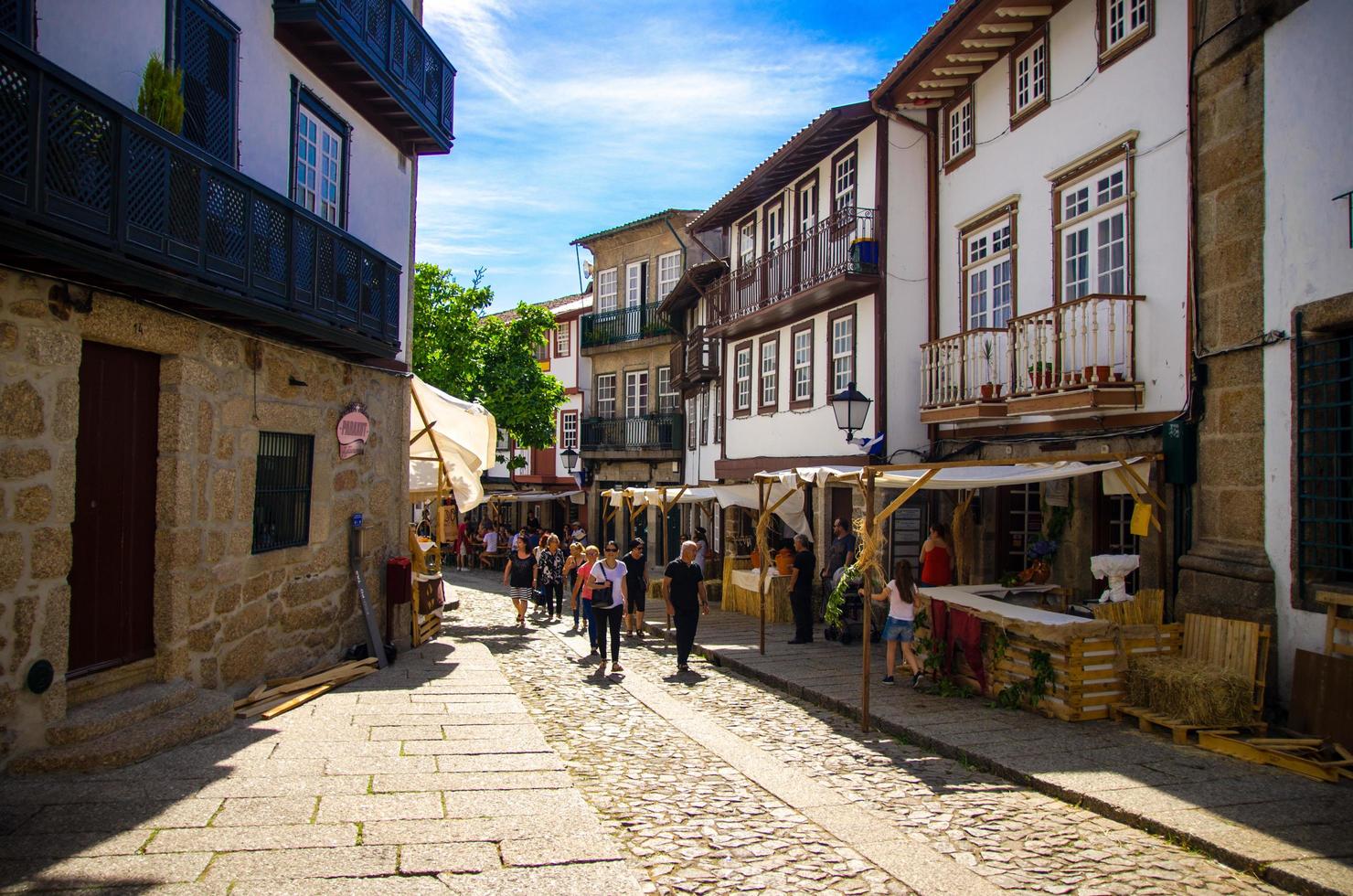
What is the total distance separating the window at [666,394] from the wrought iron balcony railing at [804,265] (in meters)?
7.87

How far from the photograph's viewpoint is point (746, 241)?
74.8 feet

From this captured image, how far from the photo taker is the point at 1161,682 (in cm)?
823

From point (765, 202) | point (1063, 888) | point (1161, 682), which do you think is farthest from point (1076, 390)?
point (765, 202)

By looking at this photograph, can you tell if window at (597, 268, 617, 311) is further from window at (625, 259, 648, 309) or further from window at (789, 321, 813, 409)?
window at (789, 321, 813, 409)

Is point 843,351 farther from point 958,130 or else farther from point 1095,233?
point 1095,233

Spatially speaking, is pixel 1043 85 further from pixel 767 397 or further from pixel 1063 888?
pixel 1063 888

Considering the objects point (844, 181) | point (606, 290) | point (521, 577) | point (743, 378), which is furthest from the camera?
point (606, 290)

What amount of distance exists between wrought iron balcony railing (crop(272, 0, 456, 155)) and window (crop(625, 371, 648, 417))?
1943 centimetres

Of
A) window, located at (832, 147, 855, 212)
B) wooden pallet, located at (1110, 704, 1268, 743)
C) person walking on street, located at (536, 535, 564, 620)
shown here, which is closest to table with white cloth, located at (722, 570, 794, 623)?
person walking on street, located at (536, 535, 564, 620)

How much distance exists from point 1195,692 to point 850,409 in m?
7.68

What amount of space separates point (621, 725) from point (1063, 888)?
458 centimetres

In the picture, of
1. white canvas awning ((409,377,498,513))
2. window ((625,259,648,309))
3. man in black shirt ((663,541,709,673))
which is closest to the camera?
man in black shirt ((663,541,709,673))

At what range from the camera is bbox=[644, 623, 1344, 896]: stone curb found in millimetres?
5039

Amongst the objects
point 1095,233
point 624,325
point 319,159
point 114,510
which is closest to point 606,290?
point 624,325
